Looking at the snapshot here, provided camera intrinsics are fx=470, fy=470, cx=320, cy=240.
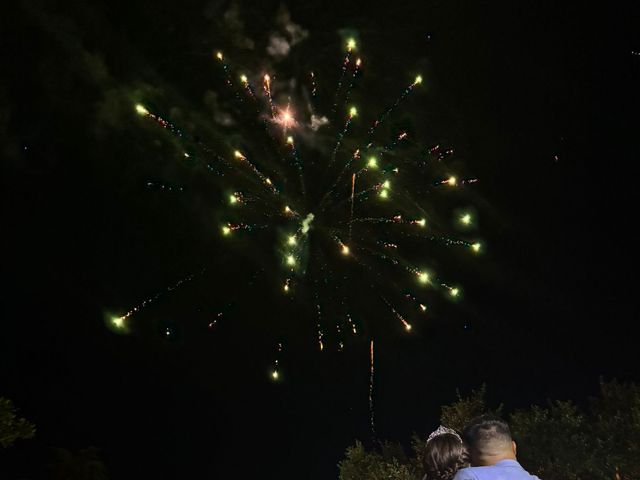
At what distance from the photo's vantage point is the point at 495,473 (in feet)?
11.5

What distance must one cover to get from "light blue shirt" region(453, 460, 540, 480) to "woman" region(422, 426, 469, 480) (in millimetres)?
790

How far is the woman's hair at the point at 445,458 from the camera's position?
4.38 metres

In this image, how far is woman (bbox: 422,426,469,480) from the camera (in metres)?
4.38

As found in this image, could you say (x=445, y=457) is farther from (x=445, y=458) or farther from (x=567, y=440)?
(x=567, y=440)

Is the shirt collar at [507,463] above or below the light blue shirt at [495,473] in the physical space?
above

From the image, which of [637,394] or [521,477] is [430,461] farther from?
[637,394]

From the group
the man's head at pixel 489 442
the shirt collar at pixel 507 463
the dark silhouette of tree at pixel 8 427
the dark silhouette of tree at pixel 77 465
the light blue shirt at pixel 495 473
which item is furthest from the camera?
the dark silhouette of tree at pixel 77 465

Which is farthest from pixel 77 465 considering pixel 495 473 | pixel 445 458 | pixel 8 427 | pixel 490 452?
pixel 495 473

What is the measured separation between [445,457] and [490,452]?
71 cm

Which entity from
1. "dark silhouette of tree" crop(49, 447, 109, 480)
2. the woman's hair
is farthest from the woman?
"dark silhouette of tree" crop(49, 447, 109, 480)

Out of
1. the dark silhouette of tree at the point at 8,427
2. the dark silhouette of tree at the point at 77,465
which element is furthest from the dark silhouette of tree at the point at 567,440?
the dark silhouette of tree at the point at 77,465

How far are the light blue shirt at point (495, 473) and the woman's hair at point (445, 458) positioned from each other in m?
0.79

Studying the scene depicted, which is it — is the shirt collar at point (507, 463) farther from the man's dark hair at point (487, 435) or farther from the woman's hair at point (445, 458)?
the woman's hair at point (445, 458)

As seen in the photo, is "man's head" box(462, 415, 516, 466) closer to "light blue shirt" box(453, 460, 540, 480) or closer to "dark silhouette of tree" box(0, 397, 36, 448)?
"light blue shirt" box(453, 460, 540, 480)
